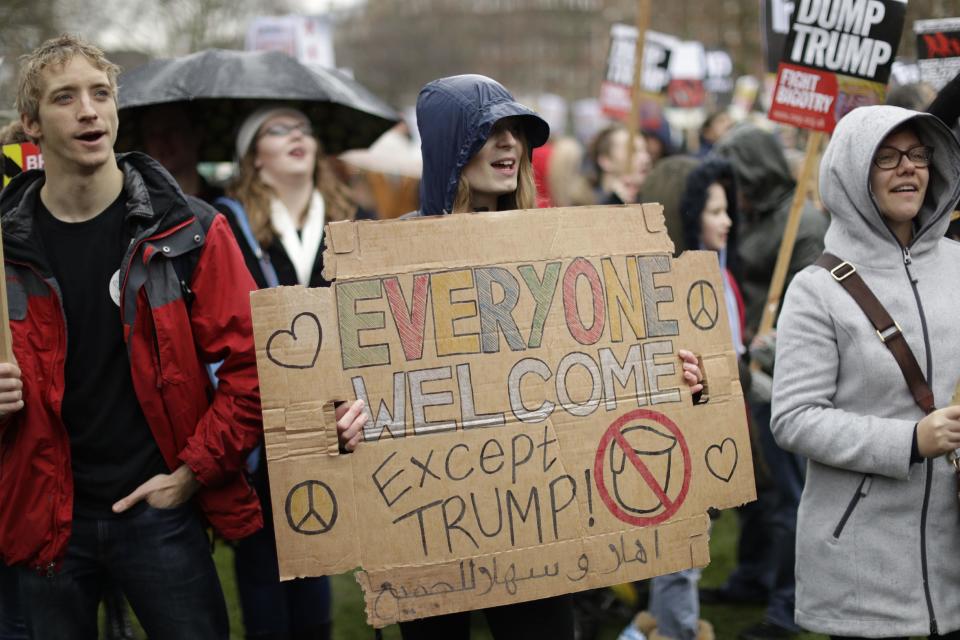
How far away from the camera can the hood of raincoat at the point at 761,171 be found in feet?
18.1

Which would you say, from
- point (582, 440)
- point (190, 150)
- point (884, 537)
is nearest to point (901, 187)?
point (884, 537)

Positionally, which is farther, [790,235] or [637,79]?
[637,79]

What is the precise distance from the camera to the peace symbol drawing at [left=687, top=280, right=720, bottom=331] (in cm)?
304

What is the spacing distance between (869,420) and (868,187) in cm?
61

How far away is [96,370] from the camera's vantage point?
9.68 ft

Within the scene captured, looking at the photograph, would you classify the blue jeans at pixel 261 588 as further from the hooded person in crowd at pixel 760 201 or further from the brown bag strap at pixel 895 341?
the hooded person in crowd at pixel 760 201

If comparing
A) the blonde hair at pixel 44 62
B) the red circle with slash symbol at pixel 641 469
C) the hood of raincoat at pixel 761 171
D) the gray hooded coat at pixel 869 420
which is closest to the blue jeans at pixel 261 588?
the red circle with slash symbol at pixel 641 469

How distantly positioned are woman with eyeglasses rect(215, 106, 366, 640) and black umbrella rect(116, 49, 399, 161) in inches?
4.6

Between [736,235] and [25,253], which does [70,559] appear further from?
[736,235]

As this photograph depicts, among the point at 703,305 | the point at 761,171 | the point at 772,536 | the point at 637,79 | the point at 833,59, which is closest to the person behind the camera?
the point at 703,305

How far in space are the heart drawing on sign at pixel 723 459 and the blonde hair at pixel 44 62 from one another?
1.82 meters

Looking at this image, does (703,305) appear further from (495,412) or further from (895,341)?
(495,412)

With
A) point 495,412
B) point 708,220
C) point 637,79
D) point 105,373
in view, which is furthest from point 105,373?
→ point 637,79

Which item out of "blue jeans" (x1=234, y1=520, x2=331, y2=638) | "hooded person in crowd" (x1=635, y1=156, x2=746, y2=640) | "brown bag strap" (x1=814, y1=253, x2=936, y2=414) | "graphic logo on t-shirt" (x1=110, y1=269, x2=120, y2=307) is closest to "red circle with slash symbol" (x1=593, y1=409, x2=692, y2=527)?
"brown bag strap" (x1=814, y1=253, x2=936, y2=414)
